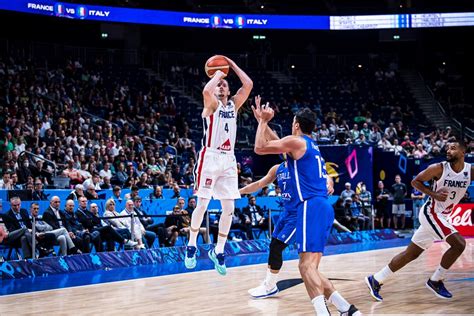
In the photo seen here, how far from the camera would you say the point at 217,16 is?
113 ft

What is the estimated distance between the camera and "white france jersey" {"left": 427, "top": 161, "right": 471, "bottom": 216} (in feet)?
32.3

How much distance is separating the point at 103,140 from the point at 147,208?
5.86 m

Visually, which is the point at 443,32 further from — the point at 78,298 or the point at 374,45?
the point at 78,298

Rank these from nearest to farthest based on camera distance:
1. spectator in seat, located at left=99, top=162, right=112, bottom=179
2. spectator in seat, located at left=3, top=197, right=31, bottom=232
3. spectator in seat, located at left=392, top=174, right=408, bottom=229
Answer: spectator in seat, located at left=3, top=197, right=31, bottom=232, spectator in seat, located at left=99, top=162, right=112, bottom=179, spectator in seat, located at left=392, top=174, right=408, bottom=229

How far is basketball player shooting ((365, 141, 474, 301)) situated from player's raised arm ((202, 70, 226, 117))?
2.76 meters

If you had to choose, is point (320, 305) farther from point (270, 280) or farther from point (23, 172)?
point (23, 172)

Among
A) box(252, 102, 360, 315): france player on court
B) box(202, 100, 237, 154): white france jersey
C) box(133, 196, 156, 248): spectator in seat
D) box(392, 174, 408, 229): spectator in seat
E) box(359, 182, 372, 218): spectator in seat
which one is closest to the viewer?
box(252, 102, 360, 315): france player on court

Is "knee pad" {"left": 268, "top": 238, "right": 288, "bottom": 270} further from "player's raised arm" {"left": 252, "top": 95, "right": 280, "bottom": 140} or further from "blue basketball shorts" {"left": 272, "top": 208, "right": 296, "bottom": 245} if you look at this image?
"player's raised arm" {"left": 252, "top": 95, "right": 280, "bottom": 140}

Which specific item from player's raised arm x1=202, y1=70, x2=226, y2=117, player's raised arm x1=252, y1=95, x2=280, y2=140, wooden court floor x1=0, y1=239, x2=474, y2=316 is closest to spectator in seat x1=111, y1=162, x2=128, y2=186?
wooden court floor x1=0, y1=239, x2=474, y2=316

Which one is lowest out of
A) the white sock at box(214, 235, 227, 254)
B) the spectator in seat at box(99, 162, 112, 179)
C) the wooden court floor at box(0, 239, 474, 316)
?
the wooden court floor at box(0, 239, 474, 316)

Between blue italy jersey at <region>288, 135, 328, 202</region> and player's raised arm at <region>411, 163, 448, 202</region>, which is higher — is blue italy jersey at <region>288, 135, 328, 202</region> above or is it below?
above

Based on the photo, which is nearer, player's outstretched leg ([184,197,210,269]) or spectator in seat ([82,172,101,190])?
player's outstretched leg ([184,197,210,269])

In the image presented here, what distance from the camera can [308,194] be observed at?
748cm

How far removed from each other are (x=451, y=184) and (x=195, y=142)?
59.6 ft
